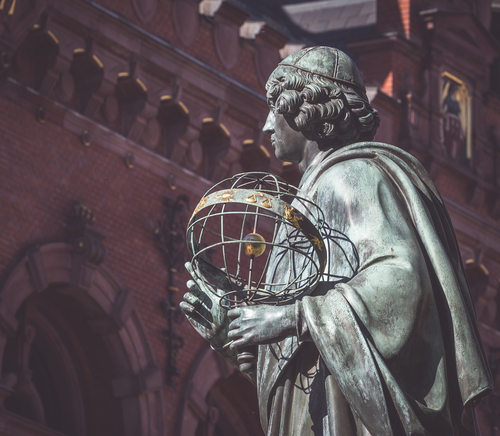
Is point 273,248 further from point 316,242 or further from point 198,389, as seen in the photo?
point 198,389

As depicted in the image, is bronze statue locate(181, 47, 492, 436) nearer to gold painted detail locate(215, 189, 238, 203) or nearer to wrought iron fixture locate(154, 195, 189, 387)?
gold painted detail locate(215, 189, 238, 203)

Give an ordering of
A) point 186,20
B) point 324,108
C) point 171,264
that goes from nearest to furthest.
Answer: point 324,108 → point 171,264 → point 186,20

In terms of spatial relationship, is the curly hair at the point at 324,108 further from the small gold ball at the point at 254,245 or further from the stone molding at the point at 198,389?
the stone molding at the point at 198,389

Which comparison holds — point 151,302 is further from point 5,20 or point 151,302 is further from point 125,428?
point 5,20

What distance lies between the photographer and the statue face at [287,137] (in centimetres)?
406

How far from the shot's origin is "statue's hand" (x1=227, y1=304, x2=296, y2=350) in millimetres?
3543

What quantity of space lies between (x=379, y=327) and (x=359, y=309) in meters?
0.07

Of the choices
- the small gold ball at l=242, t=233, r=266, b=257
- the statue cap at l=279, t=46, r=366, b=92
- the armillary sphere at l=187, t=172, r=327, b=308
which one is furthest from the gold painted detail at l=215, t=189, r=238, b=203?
the statue cap at l=279, t=46, r=366, b=92

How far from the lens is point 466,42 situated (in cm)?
1978

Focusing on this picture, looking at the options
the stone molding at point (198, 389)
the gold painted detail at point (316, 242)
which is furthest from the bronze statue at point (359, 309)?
the stone molding at point (198, 389)

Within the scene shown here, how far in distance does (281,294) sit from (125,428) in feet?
35.4

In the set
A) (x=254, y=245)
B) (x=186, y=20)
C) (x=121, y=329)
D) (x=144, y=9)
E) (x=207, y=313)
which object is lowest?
(x=207, y=313)

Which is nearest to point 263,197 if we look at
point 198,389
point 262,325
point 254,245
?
point 254,245

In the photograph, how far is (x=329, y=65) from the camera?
13.2 ft
